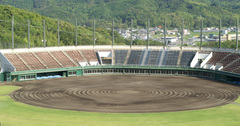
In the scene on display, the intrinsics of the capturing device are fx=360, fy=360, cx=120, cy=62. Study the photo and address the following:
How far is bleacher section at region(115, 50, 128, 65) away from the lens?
347 ft

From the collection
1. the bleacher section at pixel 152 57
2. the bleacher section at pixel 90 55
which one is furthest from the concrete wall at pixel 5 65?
the bleacher section at pixel 152 57

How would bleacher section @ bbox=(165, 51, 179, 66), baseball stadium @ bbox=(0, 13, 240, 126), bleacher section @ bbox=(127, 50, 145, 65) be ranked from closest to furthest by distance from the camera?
baseball stadium @ bbox=(0, 13, 240, 126) → bleacher section @ bbox=(165, 51, 179, 66) → bleacher section @ bbox=(127, 50, 145, 65)

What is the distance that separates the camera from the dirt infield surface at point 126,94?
2386 inches

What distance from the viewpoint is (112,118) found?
5269 centimetres

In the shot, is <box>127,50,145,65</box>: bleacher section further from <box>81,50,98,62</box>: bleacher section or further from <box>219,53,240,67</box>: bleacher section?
<box>219,53,240,67</box>: bleacher section

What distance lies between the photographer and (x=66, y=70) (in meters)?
94.8

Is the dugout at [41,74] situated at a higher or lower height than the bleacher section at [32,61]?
lower

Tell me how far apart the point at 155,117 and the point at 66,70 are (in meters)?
46.2

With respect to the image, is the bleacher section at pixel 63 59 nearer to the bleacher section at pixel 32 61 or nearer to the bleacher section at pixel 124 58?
the bleacher section at pixel 124 58

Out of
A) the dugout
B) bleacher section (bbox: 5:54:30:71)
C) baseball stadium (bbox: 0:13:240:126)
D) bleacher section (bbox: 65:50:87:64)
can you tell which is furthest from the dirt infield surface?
bleacher section (bbox: 65:50:87:64)

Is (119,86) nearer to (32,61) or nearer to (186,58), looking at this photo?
(32,61)

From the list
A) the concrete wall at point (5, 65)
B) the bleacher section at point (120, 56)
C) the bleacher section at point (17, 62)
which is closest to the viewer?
the concrete wall at point (5, 65)

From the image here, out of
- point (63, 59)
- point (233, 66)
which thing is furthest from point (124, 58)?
point (233, 66)

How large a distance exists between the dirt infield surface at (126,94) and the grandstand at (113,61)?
177 inches
